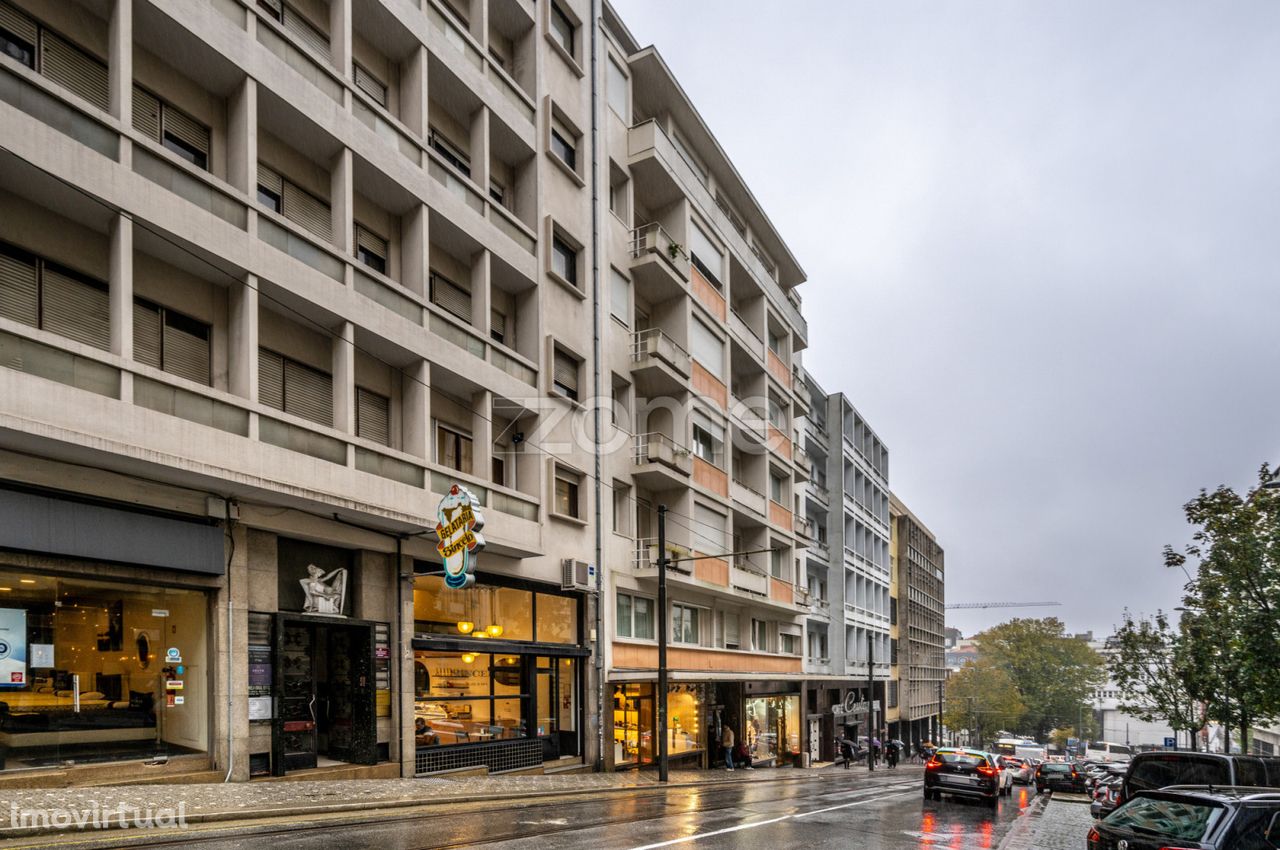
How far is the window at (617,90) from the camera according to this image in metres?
31.0

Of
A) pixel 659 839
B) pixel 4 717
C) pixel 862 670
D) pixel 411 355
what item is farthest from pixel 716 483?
pixel 862 670

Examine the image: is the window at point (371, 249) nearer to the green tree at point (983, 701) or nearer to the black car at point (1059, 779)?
the black car at point (1059, 779)

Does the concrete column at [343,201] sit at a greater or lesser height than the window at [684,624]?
greater

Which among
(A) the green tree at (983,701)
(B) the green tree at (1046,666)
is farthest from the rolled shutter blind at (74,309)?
(B) the green tree at (1046,666)

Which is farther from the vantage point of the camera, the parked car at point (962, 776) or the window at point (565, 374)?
the window at point (565, 374)

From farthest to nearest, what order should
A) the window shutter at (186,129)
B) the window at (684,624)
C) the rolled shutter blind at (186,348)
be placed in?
the window at (684,624), the window shutter at (186,129), the rolled shutter blind at (186,348)

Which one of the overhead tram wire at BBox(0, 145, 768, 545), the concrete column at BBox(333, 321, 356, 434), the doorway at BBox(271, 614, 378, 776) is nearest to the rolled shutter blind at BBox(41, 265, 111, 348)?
the overhead tram wire at BBox(0, 145, 768, 545)

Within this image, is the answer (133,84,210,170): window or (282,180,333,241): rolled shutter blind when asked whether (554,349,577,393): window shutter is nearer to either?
(282,180,333,241): rolled shutter blind

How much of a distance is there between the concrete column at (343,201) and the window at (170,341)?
318 cm

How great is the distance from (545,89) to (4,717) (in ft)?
64.8

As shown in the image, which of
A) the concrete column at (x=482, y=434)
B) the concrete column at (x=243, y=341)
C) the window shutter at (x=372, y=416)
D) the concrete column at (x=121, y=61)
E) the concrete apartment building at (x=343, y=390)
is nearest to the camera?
the concrete apartment building at (x=343, y=390)

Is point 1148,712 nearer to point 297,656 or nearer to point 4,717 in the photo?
point 297,656

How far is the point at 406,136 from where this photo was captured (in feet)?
67.1

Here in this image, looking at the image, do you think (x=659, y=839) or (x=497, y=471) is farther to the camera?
(x=497, y=471)
